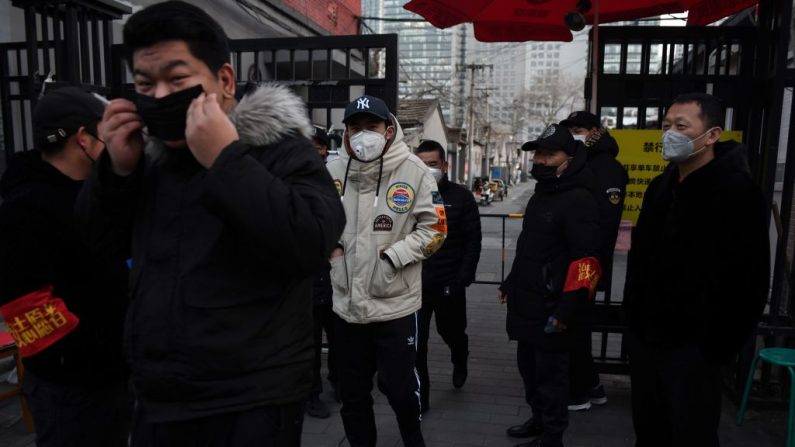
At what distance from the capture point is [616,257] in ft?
39.8

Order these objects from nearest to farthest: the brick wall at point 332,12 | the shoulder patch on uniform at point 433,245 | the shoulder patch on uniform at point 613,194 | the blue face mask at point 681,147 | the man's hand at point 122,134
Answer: the man's hand at point 122,134
the blue face mask at point 681,147
the shoulder patch on uniform at point 433,245
the shoulder patch on uniform at point 613,194
the brick wall at point 332,12

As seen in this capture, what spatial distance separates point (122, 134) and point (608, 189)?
329cm

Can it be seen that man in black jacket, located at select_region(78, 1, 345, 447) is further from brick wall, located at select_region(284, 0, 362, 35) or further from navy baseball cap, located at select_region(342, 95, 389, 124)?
brick wall, located at select_region(284, 0, 362, 35)

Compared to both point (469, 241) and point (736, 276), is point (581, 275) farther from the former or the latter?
point (469, 241)

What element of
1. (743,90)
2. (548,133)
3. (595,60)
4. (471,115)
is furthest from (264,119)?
(471,115)

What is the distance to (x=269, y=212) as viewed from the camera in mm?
1245

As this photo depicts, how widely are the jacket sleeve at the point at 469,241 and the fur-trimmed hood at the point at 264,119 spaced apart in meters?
3.09

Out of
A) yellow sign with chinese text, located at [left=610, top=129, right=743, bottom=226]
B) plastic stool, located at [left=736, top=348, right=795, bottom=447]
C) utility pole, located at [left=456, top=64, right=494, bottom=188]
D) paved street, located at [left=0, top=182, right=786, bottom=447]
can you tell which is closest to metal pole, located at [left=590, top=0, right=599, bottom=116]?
yellow sign with chinese text, located at [left=610, top=129, right=743, bottom=226]

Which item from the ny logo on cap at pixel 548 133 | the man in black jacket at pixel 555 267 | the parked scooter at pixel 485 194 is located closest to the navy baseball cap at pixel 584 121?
the ny logo on cap at pixel 548 133

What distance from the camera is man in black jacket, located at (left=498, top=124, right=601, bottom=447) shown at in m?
3.15

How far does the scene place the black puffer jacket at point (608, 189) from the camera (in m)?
3.94

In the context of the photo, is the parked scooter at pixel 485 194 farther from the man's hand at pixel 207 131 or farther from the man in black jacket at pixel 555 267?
the man's hand at pixel 207 131

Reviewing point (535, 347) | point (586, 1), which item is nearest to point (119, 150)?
point (535, 347)

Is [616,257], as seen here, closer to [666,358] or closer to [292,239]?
[666,358]
